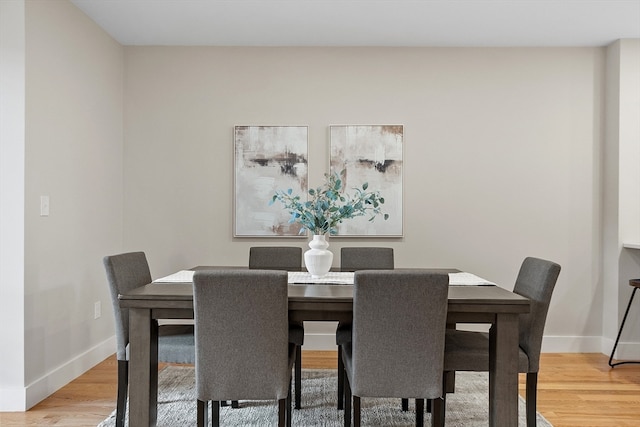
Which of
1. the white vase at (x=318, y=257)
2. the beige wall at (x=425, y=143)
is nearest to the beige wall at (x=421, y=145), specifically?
the beige wall at (x=425, y=143)

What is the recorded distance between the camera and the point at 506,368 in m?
2.23

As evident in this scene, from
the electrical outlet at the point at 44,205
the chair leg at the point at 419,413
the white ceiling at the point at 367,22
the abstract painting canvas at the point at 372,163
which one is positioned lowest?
the chair leg at the point at 419,413

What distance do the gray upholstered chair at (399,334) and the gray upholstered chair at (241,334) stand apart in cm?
32

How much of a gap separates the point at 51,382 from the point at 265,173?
212 centimetres

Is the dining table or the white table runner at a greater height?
the white table runner

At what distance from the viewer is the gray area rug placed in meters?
2.75

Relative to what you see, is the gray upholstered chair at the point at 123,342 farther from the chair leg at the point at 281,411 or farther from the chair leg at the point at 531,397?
the chair leg at the point at 531,397

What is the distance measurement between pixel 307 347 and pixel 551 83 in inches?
117

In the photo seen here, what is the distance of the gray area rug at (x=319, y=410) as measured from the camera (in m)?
2.75

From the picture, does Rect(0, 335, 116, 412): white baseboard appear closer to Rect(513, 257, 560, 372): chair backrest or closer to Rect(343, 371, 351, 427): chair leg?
Rect(343, 371, 351, 427): chair leg

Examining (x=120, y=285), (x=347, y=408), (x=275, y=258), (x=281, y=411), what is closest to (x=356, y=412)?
(x=347, y=408)

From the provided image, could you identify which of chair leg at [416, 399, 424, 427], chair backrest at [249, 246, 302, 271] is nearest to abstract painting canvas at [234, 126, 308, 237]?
chair backrest at [249, 246, 302, 271]

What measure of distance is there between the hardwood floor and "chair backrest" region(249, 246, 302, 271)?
33.4 inches

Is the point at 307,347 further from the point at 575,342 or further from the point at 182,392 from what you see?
the point at 575,342
